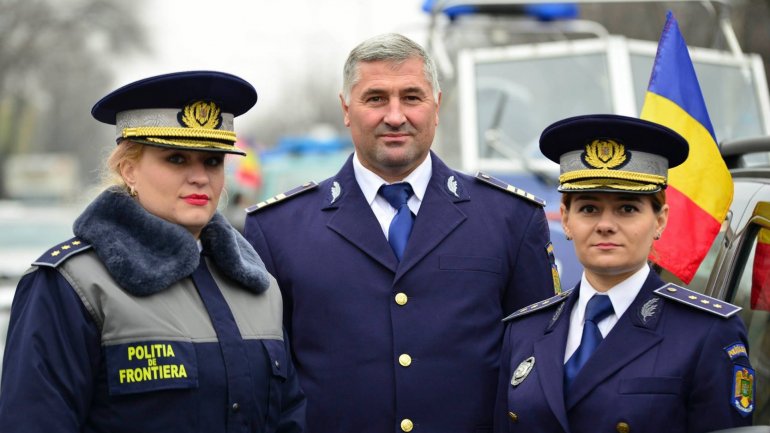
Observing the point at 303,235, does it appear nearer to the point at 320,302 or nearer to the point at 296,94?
the point at 320,302

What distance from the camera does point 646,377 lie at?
3102 millimetres

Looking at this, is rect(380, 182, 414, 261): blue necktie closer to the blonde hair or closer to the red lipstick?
the red lipstick

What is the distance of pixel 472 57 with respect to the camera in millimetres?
8352

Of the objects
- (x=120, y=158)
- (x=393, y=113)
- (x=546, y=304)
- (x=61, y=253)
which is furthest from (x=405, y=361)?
(x=61, y=253)

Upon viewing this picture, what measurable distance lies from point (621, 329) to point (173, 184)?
122 centimetres

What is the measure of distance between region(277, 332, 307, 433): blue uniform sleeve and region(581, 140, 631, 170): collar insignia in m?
1.00

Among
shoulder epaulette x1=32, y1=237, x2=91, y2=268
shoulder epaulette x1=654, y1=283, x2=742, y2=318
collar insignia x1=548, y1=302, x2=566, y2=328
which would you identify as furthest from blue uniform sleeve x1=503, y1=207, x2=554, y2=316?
shoulder epaulette x1=32, y1=237, x2=91, y2=268

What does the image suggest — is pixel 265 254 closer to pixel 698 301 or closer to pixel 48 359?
pixel 48 359

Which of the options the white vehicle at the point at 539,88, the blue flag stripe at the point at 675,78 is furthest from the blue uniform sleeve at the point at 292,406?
the white vehicle at the point at 539,88

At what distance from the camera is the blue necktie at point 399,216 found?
13.2 ft

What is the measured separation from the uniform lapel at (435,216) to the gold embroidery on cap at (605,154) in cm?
73

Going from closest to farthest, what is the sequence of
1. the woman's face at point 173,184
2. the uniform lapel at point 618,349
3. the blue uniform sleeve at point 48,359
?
Answer: the blue uniform sleeve at point 48,359
the uniform lapel at point 618,349
the woman's face at point 173,184

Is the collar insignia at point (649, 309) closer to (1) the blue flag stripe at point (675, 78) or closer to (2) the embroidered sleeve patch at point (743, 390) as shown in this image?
(2) the embroidered sleeve patch at point (743, 390)

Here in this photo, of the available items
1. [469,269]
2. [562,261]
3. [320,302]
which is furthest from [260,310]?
[562,261]
